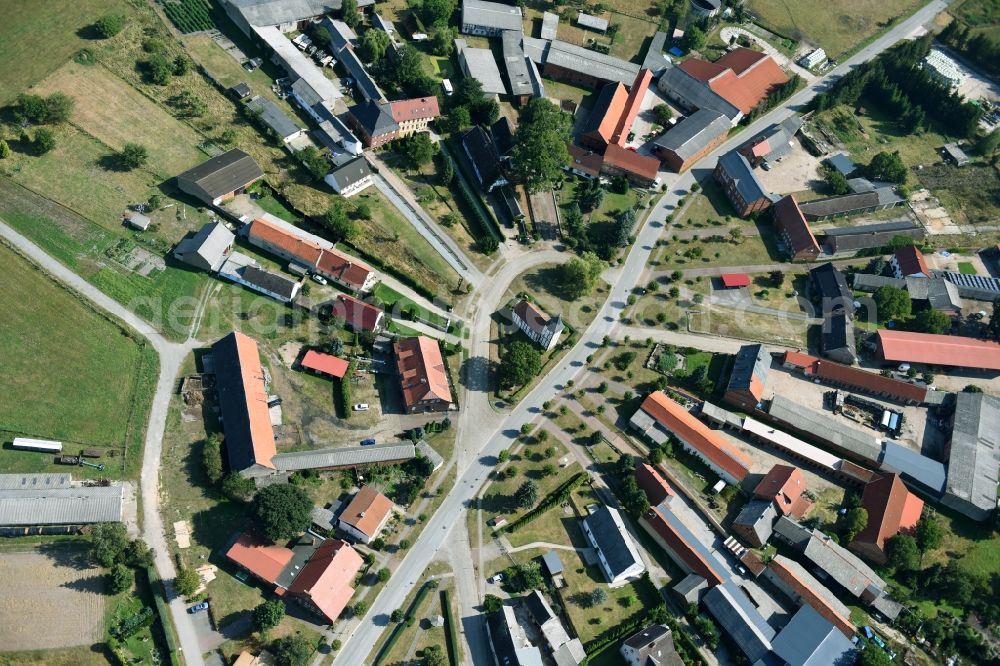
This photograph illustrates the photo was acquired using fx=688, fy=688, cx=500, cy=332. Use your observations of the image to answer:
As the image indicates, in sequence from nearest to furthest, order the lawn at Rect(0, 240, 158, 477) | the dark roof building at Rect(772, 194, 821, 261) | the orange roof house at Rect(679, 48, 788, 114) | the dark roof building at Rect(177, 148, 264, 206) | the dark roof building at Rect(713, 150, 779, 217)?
the lawn at Rect(0, 240, 158, 477) → the dark roof building at Rect(177, 148, 264, 206) → the dark roof building at Rect(772, 194, 821, 261) → the dark roof building at Rect(713, 150, 779, 217) → the orange roof house at Rect(679, 48, 788, 114)

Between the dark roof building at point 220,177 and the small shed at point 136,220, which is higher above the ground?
the dark roof building at point 220,177

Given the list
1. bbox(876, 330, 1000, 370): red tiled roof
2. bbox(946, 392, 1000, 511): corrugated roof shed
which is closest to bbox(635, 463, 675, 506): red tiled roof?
bbox(946, 392, 1000, 511): corrugated roof shed

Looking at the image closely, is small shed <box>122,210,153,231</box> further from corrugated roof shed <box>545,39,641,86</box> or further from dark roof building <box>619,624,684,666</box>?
dark roof building <box>619,624,684,666</box>

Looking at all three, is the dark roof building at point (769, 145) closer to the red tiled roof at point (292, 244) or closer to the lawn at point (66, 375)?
the red tiled roof at point (292, 244)

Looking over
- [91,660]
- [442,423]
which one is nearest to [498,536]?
[442,423]

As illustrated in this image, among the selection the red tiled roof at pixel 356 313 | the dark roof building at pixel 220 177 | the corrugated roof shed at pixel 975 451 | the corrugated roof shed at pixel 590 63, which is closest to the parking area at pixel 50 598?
the red tiled roof at pixel 356 313

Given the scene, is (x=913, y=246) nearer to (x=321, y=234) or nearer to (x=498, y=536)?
(x=498, y=536)
